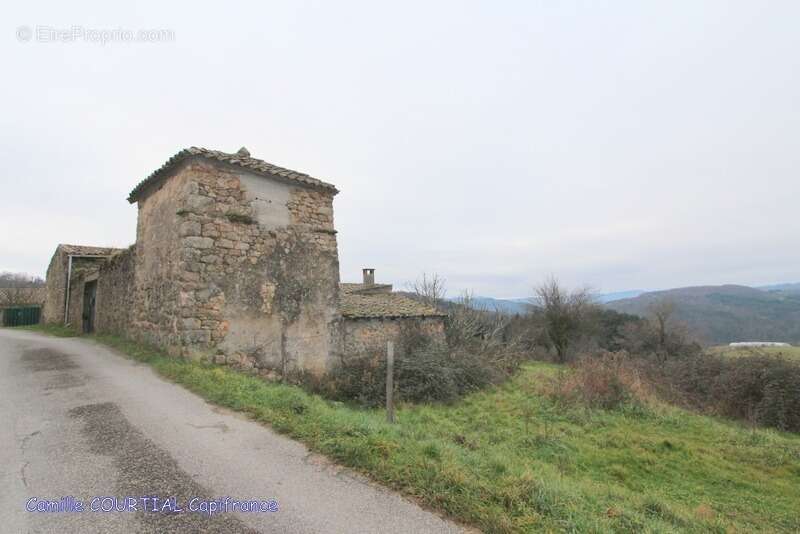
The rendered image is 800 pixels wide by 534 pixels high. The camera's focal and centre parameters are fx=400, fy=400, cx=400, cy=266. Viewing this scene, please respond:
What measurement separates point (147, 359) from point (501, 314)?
1971 centimetres

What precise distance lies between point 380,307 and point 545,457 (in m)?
7.69

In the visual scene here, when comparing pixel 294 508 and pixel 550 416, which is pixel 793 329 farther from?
pixel 294 508

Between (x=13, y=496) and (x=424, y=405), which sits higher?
(x=13, y=496)

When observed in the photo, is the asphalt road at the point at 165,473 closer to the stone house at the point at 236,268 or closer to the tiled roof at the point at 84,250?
the stone house at the point at 236,268

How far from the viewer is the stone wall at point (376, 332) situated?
1148 centimetres

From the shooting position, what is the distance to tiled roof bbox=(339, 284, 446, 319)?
12133 mm

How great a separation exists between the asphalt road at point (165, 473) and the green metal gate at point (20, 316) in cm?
2661

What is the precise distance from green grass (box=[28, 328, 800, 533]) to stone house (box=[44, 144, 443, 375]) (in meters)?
1.00

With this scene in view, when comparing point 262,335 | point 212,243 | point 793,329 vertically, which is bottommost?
point 793,329

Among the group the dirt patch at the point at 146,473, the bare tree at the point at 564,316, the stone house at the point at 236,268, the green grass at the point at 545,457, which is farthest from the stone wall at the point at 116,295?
the bare tree at the point at 564,316

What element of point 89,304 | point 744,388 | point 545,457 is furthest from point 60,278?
point 744,388

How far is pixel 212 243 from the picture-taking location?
27.2ft

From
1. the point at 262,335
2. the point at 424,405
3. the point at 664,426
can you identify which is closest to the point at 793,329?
the point at 664,426

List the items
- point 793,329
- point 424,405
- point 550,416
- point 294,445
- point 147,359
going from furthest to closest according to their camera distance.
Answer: point 793,329 < point 424,405 < point 550,416 < point 147,359 < point 294,445
